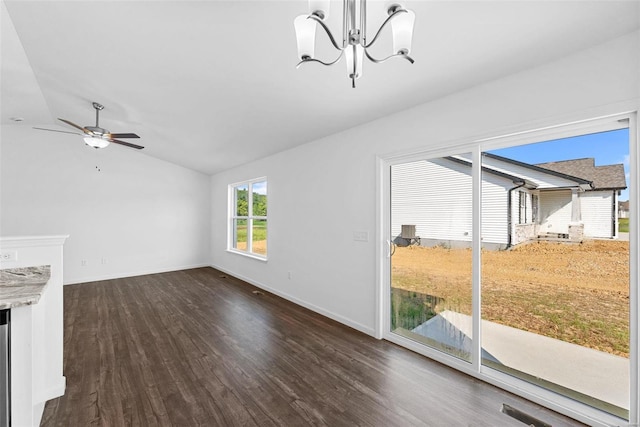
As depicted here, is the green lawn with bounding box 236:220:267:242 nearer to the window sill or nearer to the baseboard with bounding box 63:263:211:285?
the window sill

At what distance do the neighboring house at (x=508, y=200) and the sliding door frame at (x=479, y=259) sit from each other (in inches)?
3.3

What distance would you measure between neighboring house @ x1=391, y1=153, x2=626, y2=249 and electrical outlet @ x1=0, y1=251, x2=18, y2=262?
3.20 m

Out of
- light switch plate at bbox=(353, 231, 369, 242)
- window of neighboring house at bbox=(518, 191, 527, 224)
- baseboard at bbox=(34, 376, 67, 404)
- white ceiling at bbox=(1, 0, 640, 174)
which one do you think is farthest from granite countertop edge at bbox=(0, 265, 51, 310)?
window of neighboring house at bbox=(518, 191, 527, 224)

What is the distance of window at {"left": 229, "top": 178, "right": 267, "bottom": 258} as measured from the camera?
17.8 ft

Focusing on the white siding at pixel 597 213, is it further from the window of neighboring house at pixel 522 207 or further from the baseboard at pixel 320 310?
the baseboard at pixel 320 310

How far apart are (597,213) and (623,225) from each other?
0.48ft

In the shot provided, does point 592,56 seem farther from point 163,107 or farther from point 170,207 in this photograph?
point 170,207

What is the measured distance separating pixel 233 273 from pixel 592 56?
625cm

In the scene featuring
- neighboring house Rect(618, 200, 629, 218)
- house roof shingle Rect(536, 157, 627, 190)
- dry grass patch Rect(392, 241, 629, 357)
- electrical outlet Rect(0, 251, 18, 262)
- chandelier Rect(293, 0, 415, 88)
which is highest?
chandelier Rect(293, 0, 415, 88)

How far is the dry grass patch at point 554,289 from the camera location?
1.82 meters

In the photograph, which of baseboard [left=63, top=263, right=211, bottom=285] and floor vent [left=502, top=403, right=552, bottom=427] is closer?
floor vent [left=502, top=403, right=552, bottom=427]

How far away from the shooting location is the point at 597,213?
189 cm

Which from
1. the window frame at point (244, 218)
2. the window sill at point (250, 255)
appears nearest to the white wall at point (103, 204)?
the window frame at point (244, 218)

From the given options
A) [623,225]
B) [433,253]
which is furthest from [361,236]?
[623,225]
